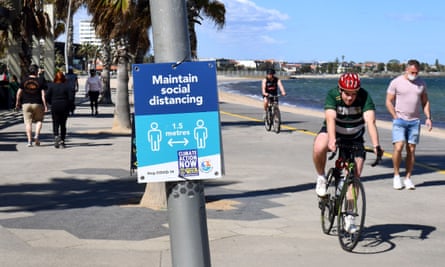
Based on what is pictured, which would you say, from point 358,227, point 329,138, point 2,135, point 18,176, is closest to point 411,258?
point 358,227

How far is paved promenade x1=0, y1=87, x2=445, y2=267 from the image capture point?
6.94 meters

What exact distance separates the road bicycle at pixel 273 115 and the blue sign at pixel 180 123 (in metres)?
16.8

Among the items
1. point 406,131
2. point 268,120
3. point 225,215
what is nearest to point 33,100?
point 268,120

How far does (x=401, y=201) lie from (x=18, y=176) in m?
5.88

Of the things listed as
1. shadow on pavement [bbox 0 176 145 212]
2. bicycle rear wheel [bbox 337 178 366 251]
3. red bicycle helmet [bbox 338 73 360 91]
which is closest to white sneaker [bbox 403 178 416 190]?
shadow on pavement [bbox 0 176 145 212]

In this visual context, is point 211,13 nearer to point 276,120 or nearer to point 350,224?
point 276,120

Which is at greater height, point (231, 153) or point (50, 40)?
point (50, 40)

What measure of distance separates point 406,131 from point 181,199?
7746 millimetres

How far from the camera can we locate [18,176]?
12.1 m

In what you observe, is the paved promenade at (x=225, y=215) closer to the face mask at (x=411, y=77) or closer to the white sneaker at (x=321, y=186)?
the white sneaker at (x=321, y=186)

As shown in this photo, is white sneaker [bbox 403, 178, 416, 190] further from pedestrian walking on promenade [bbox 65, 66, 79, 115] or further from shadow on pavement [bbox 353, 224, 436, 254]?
pedestrian walking on promenade [bbox 65, 66, 79, 115]

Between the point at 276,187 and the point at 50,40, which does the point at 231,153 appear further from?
the point at 50,40

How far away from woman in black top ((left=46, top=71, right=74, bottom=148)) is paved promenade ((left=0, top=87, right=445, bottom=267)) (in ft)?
3.11

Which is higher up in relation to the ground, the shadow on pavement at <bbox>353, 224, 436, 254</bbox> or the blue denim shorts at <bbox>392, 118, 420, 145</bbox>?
the blue denim shorts at <bbox>392, 118, 420, 145</bbox>
